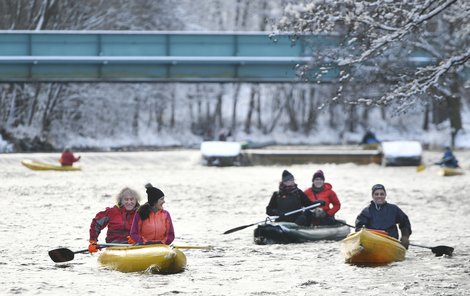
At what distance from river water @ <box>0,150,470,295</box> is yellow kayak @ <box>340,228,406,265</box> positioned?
162 millimetres

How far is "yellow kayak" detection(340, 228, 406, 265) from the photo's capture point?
573 inches

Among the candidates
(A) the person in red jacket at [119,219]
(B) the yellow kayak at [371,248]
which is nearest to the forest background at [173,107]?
(B) the yellow kayak at [371,248]

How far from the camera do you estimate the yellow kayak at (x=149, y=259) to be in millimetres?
13773

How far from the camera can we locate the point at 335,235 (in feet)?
59.1

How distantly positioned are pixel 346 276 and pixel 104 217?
321 cm

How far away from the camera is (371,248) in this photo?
1459 centimetres

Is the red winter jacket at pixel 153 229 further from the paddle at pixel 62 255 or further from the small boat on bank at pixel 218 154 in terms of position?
the small boat on bank at pixel 218 154

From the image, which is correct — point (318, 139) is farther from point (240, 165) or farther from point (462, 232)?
point (462, 232)

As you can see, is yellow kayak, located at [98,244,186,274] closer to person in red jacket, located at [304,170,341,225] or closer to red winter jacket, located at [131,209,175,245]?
red winter jacket, located at [131,209,175,245]

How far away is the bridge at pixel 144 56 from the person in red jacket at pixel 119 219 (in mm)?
30478

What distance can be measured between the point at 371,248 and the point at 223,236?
510cm

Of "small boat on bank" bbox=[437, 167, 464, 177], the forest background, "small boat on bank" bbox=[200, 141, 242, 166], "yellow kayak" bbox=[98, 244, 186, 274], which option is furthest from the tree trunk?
"yellow kayak" bbox=[98, 244, 186, 274]

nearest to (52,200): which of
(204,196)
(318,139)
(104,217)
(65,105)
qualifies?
(204,196)

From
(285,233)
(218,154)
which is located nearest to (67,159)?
(218,154)
